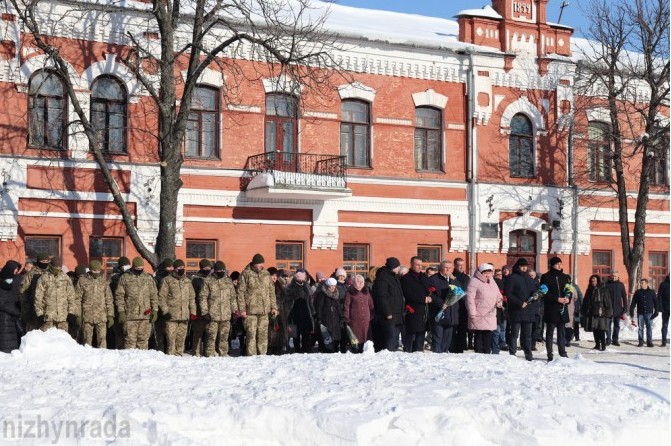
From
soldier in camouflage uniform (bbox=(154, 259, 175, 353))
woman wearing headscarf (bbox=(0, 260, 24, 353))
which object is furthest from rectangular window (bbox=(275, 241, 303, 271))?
woman wearing headscarf (bbox=(0, 260, 24, 353))

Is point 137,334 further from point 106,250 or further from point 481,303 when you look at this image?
point 106,250

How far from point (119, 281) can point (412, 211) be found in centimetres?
1114

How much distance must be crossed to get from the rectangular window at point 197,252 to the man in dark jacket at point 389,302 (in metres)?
7.65

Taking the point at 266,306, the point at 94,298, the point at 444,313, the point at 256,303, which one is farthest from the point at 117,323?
the point at 444,313

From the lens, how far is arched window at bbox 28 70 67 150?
21781mm

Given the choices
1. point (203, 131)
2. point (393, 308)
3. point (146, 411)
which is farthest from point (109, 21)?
point (146, 411)

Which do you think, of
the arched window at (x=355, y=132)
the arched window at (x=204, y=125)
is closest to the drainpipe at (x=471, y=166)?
the arched window at (x=355, y=132)

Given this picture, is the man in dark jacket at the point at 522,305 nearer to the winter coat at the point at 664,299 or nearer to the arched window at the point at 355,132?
the winter coat at the point at 664,299

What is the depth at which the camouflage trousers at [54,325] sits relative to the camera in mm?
15188

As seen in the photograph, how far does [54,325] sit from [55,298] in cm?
55

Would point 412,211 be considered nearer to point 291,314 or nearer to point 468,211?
point 468,211

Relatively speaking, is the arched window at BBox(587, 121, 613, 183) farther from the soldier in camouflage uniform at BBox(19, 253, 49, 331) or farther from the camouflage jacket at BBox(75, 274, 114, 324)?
the soldier in camouflage uniform at BBox(19, 253, 49, 331)

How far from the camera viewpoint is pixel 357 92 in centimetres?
2527

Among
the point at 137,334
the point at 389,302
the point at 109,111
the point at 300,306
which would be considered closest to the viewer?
the point at 137,334
